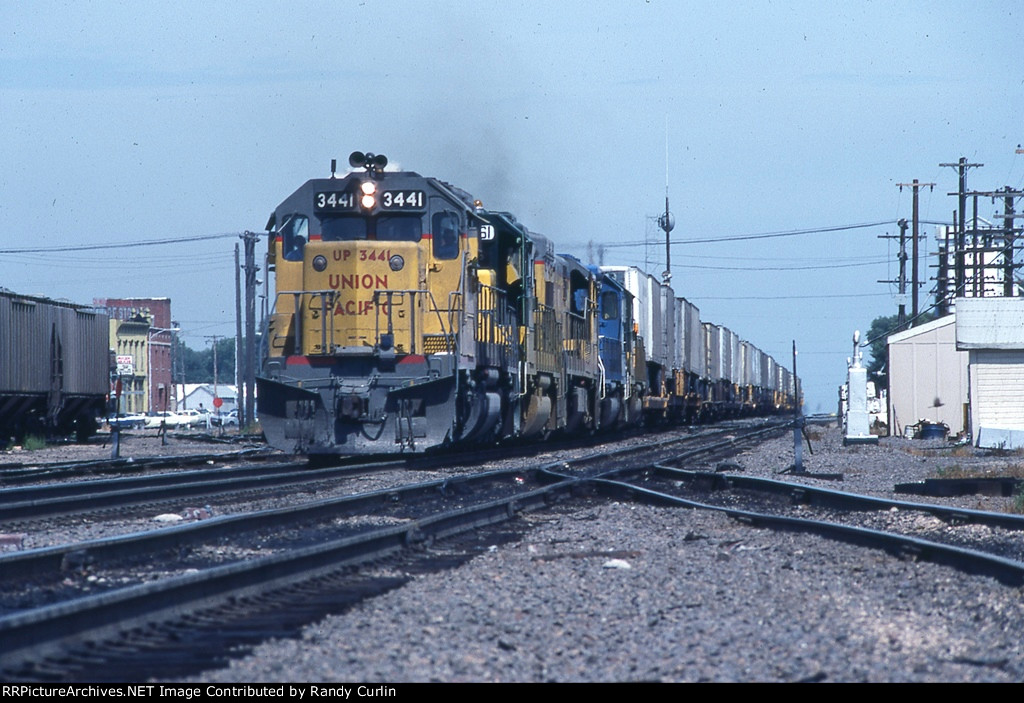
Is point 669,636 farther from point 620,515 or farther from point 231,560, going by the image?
point 620,515

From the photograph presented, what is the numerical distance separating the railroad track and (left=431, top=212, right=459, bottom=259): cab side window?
23.9 feet

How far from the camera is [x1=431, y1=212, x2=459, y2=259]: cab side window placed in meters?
16.3

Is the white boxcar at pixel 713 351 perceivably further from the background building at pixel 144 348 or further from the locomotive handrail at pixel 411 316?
the background building at pixel 144 348

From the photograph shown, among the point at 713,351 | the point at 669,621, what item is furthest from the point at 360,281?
the point at 713,351

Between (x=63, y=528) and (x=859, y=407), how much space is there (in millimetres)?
21669

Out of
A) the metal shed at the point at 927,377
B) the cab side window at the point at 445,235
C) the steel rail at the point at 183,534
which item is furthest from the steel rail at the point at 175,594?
the metal shed at the point at 927,377

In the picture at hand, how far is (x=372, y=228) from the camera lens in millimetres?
16344

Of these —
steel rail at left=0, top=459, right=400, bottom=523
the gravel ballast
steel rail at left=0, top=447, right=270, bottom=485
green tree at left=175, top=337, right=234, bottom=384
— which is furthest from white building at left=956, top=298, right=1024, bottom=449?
green tree at left=175, top=337, right=234, bottom=384

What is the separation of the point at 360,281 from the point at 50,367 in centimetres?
1779

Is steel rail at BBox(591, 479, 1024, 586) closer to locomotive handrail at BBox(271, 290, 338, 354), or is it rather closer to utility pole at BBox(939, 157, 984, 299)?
locomotive handrail at BBox(271, 290, 338, 354)

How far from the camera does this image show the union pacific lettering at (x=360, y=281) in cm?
1591

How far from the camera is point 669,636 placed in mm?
5387

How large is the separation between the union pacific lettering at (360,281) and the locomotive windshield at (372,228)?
24.0 inches

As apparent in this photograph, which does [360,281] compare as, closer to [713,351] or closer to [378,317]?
[378,317]
